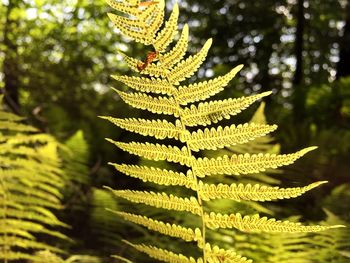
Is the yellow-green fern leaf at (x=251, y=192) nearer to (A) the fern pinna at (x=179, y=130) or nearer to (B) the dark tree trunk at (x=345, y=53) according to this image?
(A) the fern pinna at (x=179, y=130)

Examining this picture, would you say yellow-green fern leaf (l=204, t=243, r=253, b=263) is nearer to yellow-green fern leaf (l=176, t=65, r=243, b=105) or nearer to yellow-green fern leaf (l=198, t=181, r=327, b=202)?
yellow-green fern leaf (l=198, t=181, r=327, b=202)

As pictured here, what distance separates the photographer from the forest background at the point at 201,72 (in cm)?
421

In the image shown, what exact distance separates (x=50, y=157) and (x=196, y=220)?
79 cm

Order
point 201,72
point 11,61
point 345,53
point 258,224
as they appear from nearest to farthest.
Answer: point 258,224 < point 11,61 < point 345,53 < point 201,72

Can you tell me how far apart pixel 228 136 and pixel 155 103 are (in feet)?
0.52

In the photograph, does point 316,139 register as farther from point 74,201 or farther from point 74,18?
point 74,18

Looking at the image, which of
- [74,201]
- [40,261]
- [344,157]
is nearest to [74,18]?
[74,201]

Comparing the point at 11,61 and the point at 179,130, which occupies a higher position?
the point at 11,61

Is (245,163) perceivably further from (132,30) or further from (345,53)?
(345,53)

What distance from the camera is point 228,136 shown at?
3.41 ft

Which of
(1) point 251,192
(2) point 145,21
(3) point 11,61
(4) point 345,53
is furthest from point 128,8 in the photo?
(4) point 345,53

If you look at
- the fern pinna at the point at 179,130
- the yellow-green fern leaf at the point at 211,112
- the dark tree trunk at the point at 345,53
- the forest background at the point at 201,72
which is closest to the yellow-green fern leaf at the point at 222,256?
the fern pinna at the point at 179,130

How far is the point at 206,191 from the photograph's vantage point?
107cm

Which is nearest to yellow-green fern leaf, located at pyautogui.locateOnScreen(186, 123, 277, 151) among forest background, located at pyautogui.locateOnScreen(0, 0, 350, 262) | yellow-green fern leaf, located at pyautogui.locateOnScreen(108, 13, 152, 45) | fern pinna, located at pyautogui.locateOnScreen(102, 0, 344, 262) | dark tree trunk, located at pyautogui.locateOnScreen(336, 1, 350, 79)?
fern pinna, located at pyautogui.locateOnScreen(102, 0, 344, 262)
